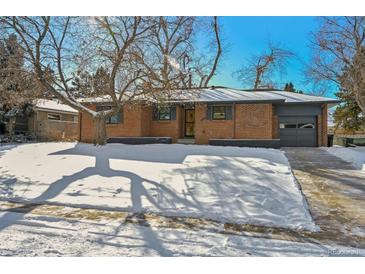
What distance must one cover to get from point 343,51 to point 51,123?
69.0 ft

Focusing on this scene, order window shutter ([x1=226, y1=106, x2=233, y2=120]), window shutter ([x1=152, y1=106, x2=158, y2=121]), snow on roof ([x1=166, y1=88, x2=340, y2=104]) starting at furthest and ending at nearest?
window shutter ([x1=152, y1=106, x2=158, y2=121])
window shutter ([x1=226, y1=106, x2=233, y2=120])
snow on roof ([x1=166, y1=88, x2=340, y2=104])

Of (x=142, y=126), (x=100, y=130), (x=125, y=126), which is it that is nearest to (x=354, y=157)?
(x=100, y=130)

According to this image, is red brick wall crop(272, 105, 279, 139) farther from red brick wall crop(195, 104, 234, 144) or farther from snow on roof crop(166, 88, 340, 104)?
red brick wall crop(195, 104, 234, 144)

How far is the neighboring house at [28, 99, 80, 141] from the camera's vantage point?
22.3 meters

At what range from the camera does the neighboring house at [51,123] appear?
73.2ft

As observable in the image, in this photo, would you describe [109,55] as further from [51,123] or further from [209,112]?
[51,123]

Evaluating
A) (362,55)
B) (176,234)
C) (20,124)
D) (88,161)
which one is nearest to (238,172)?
(176,234)

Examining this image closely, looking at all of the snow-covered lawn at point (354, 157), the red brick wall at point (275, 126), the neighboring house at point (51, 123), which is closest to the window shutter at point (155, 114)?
the red brick wall at point (275, 126)

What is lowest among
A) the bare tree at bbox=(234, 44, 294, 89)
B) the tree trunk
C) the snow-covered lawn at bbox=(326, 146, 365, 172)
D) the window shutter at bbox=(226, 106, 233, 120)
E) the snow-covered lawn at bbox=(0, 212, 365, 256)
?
the snow-covered lawn at bbox=(0, 212, 365, 256)

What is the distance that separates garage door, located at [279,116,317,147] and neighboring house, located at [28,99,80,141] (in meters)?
14.4

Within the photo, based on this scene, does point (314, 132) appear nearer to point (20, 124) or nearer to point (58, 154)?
point (58, 154)

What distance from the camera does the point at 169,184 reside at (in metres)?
6.96

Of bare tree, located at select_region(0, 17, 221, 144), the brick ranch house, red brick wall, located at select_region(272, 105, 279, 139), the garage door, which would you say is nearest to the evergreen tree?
bare tree, located at select_region(0, 17, 221, 144)

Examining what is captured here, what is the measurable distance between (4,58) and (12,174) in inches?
204
